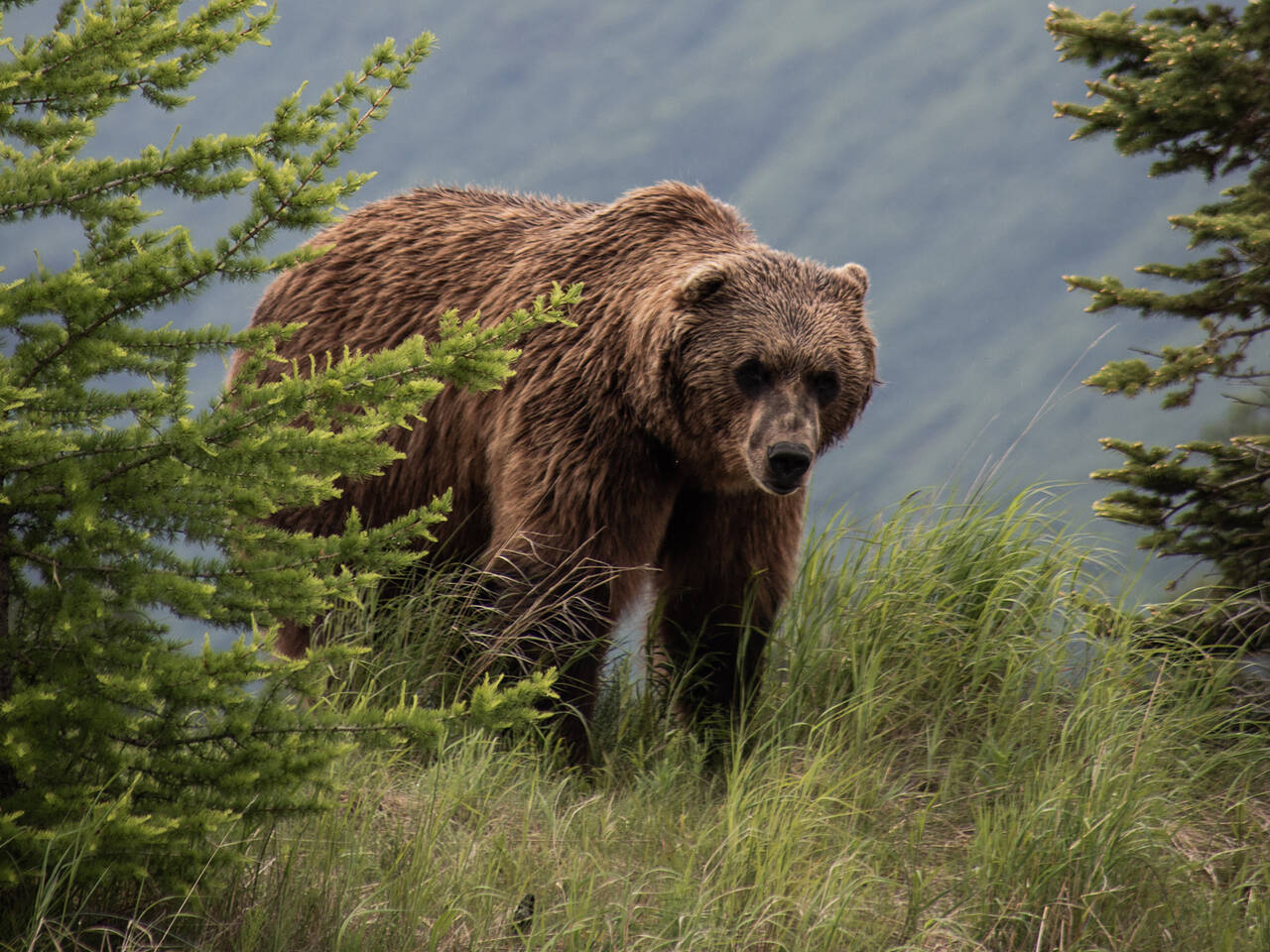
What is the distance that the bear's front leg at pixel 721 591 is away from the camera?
581 centimetres

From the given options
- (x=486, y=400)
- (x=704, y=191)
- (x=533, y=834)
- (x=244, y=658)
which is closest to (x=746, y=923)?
(x=533, y=834)

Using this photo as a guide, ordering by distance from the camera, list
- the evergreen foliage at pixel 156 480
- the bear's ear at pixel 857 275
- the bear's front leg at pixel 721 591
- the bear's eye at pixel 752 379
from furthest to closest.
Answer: the bear's front leg at pixel 721 591, the bear's ear at pixel 857 275, the bear's eye at pixel 752 379, the evergreen foliage at pixel 156 480

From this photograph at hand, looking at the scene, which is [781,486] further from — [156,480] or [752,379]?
[156,480]

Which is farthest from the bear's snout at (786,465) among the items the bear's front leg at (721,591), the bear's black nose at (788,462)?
the bear's front leg at (721,591)

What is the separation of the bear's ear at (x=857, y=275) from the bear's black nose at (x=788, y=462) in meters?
1.02

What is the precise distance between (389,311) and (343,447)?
11.1 ft

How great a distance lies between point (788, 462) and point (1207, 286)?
2.99m

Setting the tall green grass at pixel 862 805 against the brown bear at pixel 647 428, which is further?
the brown bear at pixel 647 428

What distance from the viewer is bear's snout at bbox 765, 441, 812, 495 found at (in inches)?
198

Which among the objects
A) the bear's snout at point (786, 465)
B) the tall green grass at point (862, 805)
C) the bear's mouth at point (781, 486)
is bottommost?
the tall green grass at point (862, 805)

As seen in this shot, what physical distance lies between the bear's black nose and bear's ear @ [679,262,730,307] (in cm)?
73

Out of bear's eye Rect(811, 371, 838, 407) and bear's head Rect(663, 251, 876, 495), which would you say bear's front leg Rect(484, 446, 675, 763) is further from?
bear's eye Rect(811, 371, 838, 407)

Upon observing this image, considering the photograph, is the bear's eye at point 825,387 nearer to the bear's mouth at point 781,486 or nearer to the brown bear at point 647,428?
the brown bear at point 647,428

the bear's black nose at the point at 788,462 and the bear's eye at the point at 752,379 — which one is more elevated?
the bear's eye at the point at 752,379
